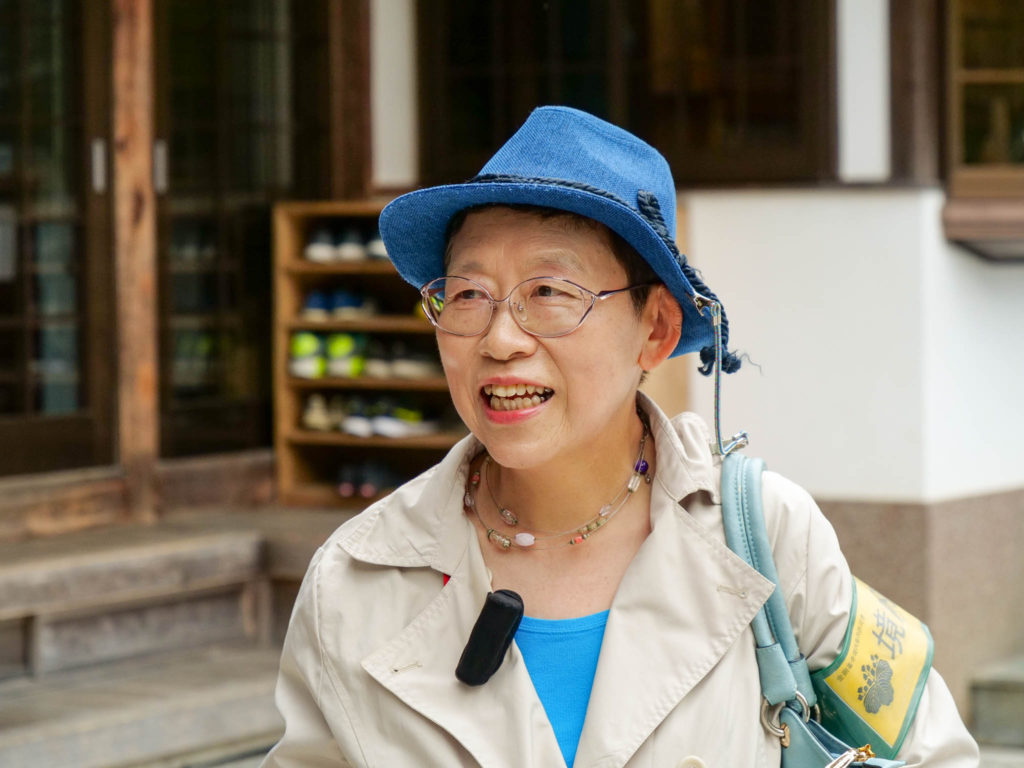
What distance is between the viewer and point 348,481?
19.0ft

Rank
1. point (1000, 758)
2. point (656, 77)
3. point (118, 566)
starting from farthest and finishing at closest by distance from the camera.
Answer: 1. point (656, 77)
2. point (1000, 758)
3. point (118, 566)

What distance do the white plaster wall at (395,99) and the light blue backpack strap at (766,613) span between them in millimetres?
4356

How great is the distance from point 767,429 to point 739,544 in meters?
3.63

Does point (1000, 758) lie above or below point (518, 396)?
Answer: below

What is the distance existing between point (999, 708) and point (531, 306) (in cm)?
406

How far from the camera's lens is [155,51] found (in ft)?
17.9

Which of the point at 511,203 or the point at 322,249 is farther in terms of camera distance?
the point at 322,249

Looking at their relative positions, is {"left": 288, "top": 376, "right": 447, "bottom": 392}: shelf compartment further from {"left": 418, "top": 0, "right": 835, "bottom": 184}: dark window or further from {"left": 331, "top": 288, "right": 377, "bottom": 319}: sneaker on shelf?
{"left": 418, "top": 0, "right": 835, "bottom": 184}: dark window

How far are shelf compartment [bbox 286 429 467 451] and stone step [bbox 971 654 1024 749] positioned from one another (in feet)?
6.62

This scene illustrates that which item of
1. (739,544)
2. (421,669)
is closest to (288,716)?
(421,669)

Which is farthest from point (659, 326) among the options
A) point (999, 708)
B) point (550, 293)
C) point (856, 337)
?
point (999, 708)

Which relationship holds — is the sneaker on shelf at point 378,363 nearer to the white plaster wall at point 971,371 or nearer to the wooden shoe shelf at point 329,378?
the wooden shoe shelf at point 329,378

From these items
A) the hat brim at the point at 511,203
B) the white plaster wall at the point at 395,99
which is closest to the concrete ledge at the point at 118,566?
the white plaster wall at the point at 395,99

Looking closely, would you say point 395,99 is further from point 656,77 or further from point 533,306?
point 533,306
